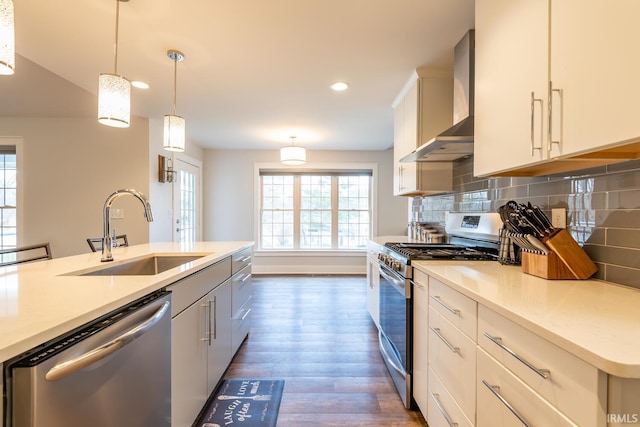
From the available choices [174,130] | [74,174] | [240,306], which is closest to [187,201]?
[74,174]

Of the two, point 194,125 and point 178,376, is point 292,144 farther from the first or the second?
point 178,376

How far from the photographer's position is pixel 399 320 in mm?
1835

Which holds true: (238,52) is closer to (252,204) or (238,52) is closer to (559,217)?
(559,217)

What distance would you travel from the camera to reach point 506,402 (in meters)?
0.87

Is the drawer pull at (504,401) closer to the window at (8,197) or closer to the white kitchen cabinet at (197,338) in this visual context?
the white kitchen cabinet at (197,338)

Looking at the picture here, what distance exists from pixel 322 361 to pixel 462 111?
209 cm

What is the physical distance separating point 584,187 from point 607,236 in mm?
228

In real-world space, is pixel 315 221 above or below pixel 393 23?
below

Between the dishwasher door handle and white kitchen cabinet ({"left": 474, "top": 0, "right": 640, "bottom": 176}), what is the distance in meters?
1.54

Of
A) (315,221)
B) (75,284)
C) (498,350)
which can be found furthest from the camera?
(315,221)

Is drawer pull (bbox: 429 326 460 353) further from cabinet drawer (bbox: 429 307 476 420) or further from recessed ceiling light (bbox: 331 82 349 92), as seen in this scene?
recessed ceiling light (bbox: 331 82 349 92)

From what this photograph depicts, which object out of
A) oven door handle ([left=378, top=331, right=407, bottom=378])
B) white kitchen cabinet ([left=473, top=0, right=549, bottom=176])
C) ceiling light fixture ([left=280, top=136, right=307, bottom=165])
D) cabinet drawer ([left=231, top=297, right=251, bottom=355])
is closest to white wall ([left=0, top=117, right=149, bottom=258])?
ceiling light fixture ([left=280, top=136, right=307, bottom=165])

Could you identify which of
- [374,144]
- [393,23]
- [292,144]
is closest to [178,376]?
[393,23]

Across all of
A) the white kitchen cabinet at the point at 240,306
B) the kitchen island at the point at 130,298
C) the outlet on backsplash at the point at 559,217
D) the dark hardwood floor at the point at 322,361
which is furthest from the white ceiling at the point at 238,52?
the dark hardwood floor at the point at 322,361
